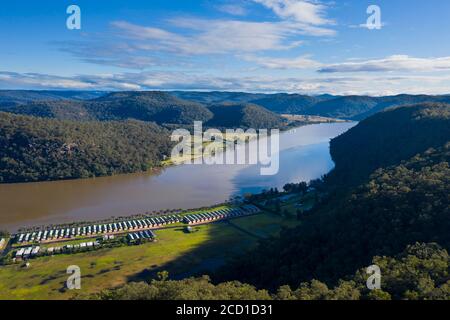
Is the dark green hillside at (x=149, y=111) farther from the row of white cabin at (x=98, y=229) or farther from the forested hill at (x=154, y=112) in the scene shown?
the row of white cabin at (x=98, y=229)

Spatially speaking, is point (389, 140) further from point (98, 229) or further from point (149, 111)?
point (149, 111)

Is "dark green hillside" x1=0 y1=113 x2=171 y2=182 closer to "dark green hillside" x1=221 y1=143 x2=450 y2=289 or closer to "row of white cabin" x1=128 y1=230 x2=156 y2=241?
"row of white cabin" x1=128 y1=230 x2=156 y2=241

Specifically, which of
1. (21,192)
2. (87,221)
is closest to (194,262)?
(87,221)

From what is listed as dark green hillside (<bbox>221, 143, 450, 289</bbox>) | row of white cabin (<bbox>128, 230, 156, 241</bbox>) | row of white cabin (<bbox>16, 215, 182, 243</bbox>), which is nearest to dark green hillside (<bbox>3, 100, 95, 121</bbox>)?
row of white cabin (<bbox>16, 215, 182, 243</bbox>)

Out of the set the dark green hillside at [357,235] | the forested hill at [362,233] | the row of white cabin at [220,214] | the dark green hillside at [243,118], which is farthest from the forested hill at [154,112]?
the dark green hillside at [357,235]

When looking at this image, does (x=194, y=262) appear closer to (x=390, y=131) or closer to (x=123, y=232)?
(x=123, y=232)
